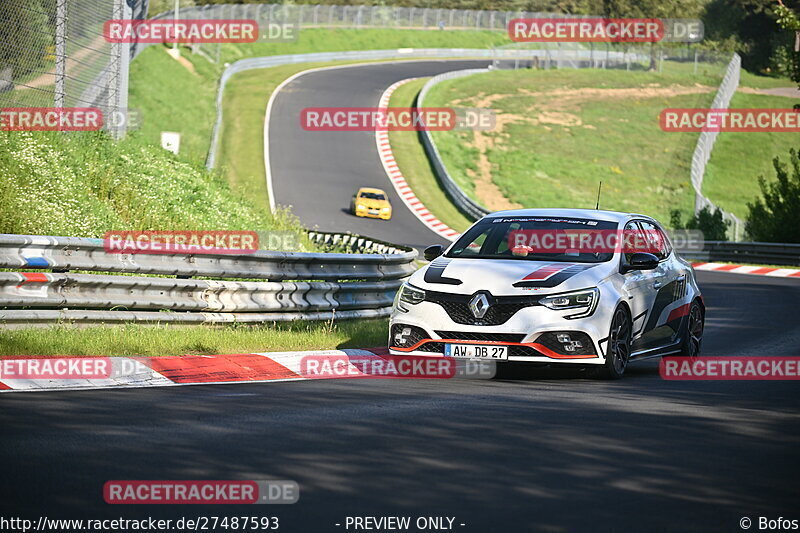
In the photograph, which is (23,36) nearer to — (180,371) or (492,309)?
(180,371)

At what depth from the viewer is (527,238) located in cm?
1262

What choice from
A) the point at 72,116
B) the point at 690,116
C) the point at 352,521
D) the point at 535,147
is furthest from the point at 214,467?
the point at 690,116

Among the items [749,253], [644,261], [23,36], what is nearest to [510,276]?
[644,261]

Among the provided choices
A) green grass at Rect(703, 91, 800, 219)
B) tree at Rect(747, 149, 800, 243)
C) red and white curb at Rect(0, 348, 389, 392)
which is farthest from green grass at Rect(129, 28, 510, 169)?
green grass at Rect(703, 91, 800, 219)

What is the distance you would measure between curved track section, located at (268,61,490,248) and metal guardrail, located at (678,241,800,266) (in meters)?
9.63

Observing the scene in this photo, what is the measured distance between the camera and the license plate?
11133mm

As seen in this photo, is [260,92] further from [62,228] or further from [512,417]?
[512,417]

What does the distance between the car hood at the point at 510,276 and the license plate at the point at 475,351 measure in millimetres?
527

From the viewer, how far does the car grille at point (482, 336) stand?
1112 centimetres

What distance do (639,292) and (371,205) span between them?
107 feet

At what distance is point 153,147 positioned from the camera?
22.7m

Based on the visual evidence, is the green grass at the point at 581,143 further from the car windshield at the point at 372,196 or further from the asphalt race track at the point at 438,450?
the asphalt race track at the point at 438,450

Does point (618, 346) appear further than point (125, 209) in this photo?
No

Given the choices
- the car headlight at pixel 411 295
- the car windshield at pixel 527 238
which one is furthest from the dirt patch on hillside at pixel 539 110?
the car headlight at pixel 411 295
